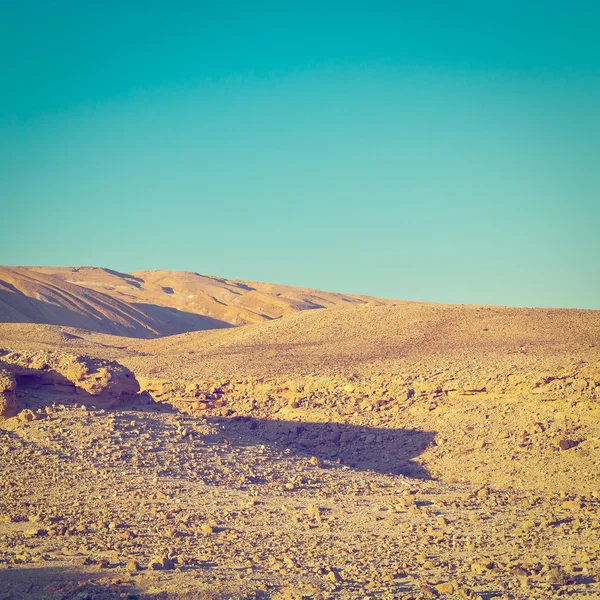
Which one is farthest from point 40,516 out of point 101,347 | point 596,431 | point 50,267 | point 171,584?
point 50,267

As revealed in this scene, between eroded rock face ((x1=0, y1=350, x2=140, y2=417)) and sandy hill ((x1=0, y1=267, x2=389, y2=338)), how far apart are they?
2797 cm

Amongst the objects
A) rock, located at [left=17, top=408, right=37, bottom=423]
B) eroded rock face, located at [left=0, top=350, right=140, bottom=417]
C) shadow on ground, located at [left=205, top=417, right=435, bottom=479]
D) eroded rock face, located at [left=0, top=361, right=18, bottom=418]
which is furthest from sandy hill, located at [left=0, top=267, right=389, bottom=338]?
rock, located at [left=17, top=408, right=37, bottom=423]

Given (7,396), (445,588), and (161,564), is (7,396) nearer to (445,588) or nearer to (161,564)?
(161,564)

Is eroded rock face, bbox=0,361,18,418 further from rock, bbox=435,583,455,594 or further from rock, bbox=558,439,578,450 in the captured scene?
rock, bbox=558,439,578,450

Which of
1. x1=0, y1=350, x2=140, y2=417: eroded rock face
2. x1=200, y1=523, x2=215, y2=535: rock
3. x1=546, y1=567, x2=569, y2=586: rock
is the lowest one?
x1=200, y1=523, x2=215, y2=535: rock

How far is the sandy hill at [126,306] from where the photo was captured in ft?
141

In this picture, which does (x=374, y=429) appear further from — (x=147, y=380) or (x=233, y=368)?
(x=147, y=380)

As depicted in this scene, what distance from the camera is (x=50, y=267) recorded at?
9775cm

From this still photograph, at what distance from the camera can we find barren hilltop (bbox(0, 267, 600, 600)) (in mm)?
6391

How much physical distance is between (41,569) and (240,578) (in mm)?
1796

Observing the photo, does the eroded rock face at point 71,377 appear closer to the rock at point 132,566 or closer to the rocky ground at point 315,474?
the rocky ground at point 315,474

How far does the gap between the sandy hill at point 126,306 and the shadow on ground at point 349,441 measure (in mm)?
27616

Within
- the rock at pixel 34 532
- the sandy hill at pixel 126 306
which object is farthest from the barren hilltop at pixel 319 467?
the sandy hill at pixel 126 306

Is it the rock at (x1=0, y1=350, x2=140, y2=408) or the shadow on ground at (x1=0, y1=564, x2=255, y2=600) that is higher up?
the rock at (x1=0, y1=350, x2=140, y2=408)
